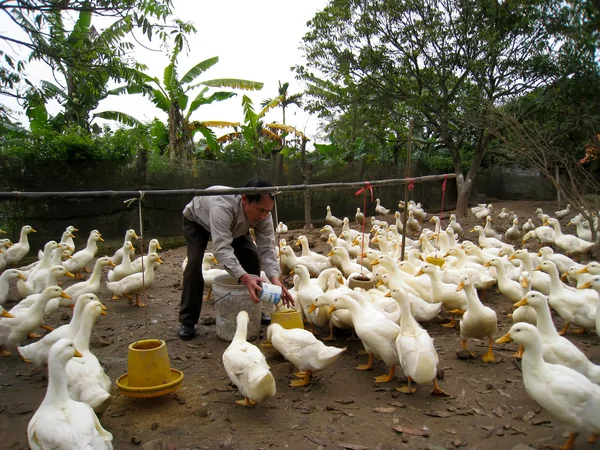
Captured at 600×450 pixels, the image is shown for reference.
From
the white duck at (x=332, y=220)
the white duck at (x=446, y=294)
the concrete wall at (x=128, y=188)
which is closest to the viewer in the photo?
the white duck at (x=446, y=294)

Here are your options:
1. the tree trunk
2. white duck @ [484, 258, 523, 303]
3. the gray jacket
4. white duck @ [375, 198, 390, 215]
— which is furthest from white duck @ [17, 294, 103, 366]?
the tree trunk

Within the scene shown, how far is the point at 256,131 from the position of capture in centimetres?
1452

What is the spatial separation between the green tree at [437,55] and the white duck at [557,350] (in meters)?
8.19

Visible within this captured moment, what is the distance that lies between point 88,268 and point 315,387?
5845 mm

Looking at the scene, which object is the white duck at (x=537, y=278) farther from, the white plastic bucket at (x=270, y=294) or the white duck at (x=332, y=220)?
the white duck at (x=332, y=220)

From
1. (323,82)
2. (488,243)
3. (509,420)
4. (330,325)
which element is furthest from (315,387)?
(323,82)

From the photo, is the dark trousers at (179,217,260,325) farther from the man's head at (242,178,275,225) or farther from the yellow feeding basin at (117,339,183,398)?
the yellow feeding basin at (117,339,183,398)

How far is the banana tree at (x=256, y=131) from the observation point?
14102mm

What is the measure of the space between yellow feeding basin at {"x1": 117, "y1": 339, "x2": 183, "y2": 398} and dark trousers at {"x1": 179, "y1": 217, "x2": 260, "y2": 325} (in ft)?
4.49

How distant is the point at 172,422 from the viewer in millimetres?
3119

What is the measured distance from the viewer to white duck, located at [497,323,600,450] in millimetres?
2607

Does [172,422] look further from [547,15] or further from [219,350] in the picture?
[547,15]

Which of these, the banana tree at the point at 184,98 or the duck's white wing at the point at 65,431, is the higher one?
the banana tree at the point at 184,98

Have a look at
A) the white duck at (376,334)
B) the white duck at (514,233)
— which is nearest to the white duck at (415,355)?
the white duck at (376,334)
